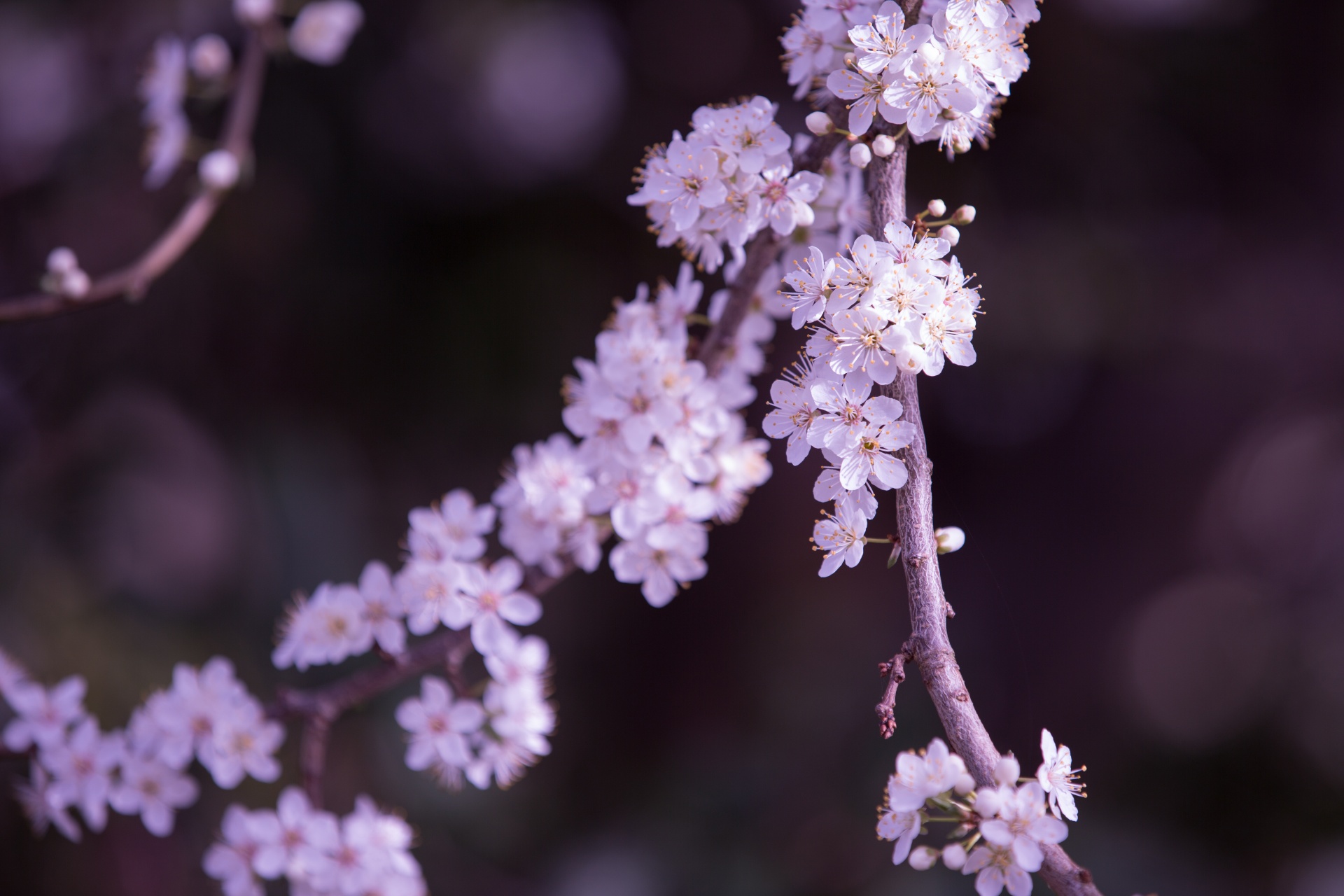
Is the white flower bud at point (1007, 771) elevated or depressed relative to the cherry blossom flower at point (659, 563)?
depressed

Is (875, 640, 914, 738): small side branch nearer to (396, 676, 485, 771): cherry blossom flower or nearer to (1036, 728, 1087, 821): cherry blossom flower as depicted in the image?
(1036, 728, 1087, 821): cherry blossom flower

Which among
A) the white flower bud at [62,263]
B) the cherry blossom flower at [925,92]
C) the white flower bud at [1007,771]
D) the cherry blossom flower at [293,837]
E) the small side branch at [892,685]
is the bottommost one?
the white flower bud at [1007,771]

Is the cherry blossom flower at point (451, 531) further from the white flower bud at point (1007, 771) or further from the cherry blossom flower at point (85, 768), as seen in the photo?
the white flower bud at point (1007, 771)

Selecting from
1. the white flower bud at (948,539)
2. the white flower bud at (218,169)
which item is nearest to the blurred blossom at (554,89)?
the white flower bud at (218,169)

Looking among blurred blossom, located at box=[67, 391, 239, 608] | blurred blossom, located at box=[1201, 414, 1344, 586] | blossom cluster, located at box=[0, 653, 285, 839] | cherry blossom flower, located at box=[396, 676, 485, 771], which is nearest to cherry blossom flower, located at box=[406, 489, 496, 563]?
cherry blossom flower, located at box=[396, 676, 485, 771]

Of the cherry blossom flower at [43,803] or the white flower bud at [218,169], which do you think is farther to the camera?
the cherry blossom flower at [43,803]

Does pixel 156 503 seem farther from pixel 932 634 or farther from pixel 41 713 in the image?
pixel 932 634
